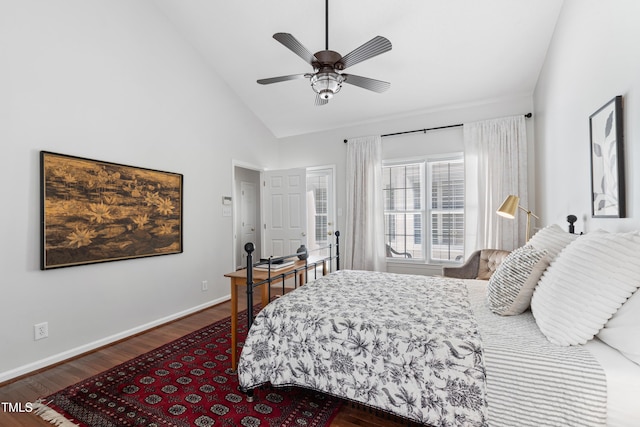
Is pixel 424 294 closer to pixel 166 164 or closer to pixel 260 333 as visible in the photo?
pixel 260 333

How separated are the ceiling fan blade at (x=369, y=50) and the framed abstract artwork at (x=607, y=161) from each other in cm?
140

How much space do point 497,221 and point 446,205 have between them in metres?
0.71

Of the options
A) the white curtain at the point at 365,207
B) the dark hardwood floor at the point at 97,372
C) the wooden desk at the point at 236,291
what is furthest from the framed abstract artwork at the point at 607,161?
the white curtain at the point at 365,207

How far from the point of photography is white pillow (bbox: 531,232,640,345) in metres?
1.21

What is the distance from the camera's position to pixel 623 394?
1.07 metres

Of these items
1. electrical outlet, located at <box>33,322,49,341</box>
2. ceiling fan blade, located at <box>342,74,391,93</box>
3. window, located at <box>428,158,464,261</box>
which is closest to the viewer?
electrical outlet, located at <box>33,322,49,341</box>

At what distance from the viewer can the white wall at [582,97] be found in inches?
61.4

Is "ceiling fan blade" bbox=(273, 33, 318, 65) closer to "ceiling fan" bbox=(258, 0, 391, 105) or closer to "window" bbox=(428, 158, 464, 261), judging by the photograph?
"ceiling fan" bbox=(258, 0, 391, 105)

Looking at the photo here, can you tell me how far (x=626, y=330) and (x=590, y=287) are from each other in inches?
7.1

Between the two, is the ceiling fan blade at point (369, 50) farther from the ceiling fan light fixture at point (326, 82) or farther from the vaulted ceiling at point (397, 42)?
the vaulted ceiling at point (397, 42)

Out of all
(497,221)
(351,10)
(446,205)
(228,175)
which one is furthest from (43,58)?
(497,221)

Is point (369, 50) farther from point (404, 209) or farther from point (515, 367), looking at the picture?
point (404, 209)

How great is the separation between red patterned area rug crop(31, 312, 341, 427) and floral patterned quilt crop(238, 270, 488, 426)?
0.23m

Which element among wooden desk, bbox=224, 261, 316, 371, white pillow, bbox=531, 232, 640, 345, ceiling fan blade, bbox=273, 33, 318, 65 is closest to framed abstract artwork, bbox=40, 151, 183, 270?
wooden desk, bbox=224, 261, 316, 371
